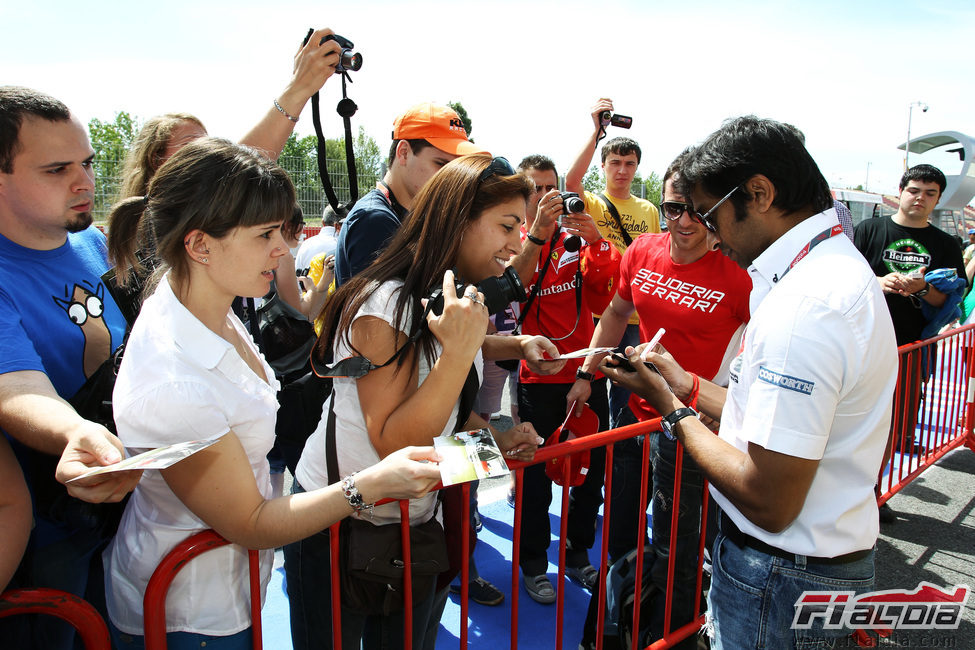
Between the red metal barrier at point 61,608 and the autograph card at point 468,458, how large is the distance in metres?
0.91

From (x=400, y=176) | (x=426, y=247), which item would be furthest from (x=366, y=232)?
(x=426, y=247)

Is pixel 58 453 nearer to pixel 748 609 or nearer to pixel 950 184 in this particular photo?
pixel 748 609

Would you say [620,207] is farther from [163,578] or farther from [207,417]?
[163,578]

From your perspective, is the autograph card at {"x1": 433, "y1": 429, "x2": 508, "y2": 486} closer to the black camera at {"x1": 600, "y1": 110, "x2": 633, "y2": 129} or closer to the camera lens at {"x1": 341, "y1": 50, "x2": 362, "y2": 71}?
the camera lens at {"x1": 341, "y1": 50, "x2": 362, "y2": 71}

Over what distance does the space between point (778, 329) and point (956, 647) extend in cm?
274

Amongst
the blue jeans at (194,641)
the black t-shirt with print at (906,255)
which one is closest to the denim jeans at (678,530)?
the blue jeans at (194,641)

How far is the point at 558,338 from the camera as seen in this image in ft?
12.6

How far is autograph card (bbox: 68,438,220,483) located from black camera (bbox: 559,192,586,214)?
8.41ft

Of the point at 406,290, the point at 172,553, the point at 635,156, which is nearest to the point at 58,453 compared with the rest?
the point at 172,553

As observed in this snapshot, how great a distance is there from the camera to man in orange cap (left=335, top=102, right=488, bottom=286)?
2477mm

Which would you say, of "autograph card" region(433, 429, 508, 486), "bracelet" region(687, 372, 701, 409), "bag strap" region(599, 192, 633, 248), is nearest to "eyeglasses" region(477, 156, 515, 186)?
"autograph card" region(433, 429, 508, 486)

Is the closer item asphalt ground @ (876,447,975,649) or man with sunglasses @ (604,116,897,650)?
man with sunglasses @ (604,116,897,650)

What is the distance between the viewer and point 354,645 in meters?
1.87

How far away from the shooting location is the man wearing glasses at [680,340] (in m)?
2.77
